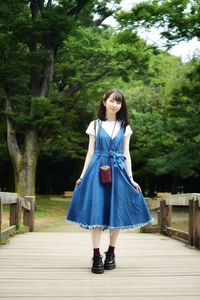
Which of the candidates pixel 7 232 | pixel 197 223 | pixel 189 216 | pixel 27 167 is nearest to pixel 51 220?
pixel 27 167

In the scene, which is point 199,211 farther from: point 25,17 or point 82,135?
point 82,135

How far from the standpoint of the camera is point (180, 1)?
1397 centimetres

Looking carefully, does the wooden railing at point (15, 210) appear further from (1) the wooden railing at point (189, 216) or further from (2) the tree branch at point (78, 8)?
(2) the tree branch at point (78, 8)

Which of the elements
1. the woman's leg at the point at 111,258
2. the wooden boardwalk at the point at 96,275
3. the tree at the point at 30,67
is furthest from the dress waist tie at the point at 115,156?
the tree at the point at 30,67

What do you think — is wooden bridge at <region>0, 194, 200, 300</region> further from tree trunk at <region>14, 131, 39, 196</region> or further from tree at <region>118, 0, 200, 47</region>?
tree trunk at <region>14, 131, 39, 196</region>

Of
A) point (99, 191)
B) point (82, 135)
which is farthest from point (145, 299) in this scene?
point (82, 135)

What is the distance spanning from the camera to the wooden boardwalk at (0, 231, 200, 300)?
3.16 m

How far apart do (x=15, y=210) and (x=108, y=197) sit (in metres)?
4.19

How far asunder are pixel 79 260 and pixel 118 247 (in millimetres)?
1213

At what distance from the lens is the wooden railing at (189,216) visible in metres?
5.71

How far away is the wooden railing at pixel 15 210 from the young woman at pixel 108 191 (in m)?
2.23

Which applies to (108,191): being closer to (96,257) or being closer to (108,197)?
(108,197)

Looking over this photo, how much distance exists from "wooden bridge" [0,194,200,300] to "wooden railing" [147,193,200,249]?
16 mm

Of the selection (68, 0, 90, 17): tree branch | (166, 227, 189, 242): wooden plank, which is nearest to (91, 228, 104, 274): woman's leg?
(166, 227, 189, 242): wooden plank
